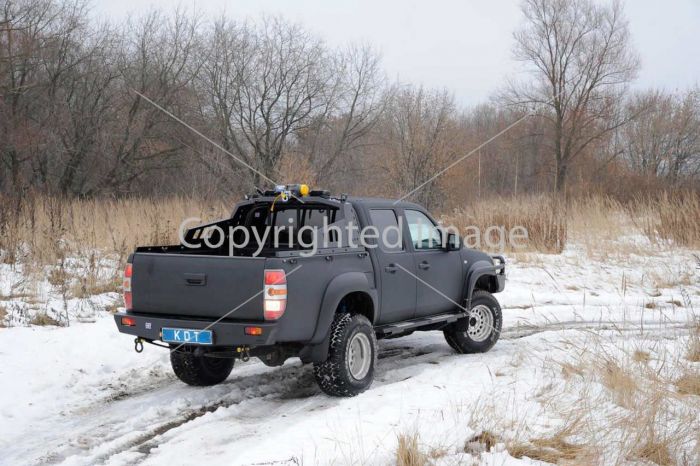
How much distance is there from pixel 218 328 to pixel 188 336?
329mm

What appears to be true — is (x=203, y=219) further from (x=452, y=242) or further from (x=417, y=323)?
(x=417, y=323)

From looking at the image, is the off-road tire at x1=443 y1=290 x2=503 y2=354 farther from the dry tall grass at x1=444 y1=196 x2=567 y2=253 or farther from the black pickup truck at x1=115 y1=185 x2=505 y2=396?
the dry tall grass at x1=444 y1=196 x2=567 y2=253

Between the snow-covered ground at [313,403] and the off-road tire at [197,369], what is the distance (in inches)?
7.5

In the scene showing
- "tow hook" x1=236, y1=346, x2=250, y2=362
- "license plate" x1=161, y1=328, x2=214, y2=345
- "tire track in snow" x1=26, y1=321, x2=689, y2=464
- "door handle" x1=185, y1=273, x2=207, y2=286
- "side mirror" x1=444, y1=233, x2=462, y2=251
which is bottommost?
"tire track in snow" x1=26, y1=321, x2=689, y2=464

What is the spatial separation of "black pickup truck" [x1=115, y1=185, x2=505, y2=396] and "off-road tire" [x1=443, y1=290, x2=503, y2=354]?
13 millimetres

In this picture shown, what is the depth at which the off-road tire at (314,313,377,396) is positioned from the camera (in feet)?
19.1

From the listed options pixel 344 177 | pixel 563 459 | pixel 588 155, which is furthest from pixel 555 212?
pixel 588 155

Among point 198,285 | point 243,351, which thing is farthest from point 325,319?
point 198,285

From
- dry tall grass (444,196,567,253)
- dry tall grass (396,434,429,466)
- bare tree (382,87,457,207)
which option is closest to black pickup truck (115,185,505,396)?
dry tall grass (396,434,429,466)

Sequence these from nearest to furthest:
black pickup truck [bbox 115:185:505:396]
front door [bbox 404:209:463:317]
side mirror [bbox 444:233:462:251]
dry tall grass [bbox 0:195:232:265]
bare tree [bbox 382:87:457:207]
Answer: black pickup truck [bbox 115:185:505:396] < front door [bbox 404:209:463:317] < side mirror [bbox 444:233:462:251] < dry tall grass [bbox 0:195:232:265] < bare tree [bbox 382:87:457:207]

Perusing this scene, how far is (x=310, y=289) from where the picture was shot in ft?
18.4

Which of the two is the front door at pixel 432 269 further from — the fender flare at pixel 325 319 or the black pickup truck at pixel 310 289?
the fender flare at pixel 325 319

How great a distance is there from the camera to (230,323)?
5.35 metres

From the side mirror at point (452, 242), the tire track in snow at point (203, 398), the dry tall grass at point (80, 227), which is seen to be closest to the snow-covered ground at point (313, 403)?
the tire track in snow at point (203, 398)
